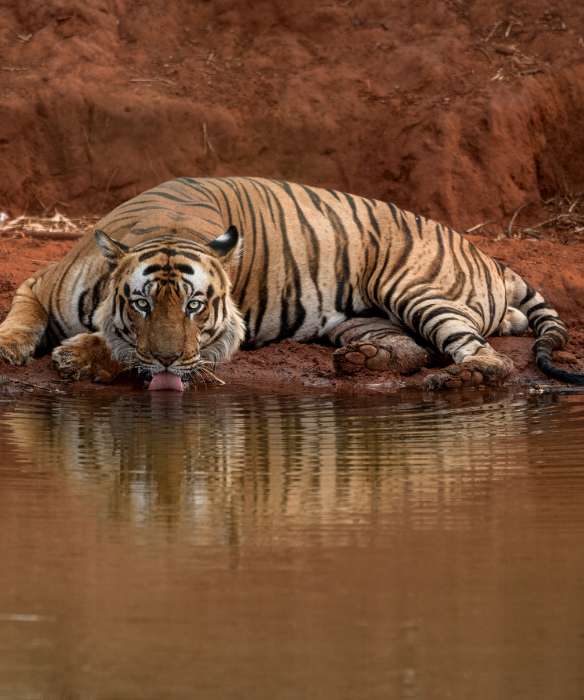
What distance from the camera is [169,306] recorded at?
7824 mm

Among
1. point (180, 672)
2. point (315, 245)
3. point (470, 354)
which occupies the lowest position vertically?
point (180, 672)

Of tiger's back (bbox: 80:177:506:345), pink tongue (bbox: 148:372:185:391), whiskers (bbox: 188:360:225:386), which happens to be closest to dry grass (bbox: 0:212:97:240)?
tiger's back (bbox: 80:177:506:345)

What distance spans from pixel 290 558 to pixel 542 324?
5313 mm

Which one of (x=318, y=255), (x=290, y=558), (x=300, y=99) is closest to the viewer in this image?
(x=290, y=558)

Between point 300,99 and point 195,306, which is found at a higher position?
point 300,99

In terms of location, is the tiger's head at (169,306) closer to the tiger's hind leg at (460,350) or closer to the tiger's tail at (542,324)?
the tiger's hind leg at (460,350)

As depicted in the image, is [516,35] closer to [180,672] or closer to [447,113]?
[447,113]

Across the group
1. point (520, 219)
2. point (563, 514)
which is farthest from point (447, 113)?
point (563, 514)

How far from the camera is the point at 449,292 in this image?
9469 millimetres

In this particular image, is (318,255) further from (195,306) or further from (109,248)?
(109,248)

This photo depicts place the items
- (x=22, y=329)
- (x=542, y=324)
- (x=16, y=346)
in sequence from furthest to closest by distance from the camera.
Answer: (x=542, y=324) → (x=22, y=329) → (x=16, y=346)

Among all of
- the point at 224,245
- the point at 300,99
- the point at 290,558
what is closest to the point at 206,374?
the point at 224,245

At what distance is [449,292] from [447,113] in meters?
3.47

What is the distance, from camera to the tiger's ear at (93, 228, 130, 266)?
803cm
